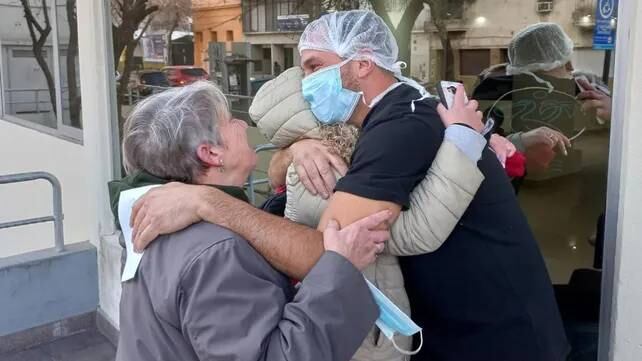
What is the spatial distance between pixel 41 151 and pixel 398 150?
19.6 ft

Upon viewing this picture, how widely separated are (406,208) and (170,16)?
3877 millimetres

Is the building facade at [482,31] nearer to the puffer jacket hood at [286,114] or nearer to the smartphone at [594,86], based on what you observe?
the smartphone at [594,86]

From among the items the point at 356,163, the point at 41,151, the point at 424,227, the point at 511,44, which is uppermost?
the point at 511,44

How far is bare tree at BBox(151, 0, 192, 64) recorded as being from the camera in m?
4.91

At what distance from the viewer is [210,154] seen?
1580 millimetres

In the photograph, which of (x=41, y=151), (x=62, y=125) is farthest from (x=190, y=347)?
(x=41, y=151)

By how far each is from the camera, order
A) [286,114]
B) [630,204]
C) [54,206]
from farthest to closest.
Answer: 1. [54,206]
2. [630,204]
3. [286,114]

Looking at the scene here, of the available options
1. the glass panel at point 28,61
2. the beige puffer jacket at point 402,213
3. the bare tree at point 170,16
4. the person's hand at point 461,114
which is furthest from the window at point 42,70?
the person's hand at point 461,114

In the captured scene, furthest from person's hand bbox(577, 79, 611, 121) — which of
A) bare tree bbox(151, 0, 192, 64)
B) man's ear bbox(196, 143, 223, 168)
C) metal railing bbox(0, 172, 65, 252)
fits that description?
metal railing bbox(0, 172, 65, 252)

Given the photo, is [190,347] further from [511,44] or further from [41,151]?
[41,151]

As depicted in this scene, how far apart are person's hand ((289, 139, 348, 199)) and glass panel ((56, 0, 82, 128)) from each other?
4392mm

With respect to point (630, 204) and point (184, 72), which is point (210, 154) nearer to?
point (630, 204)

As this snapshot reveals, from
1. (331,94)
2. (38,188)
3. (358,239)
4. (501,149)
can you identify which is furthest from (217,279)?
(38,188)

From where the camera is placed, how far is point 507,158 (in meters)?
2.05
